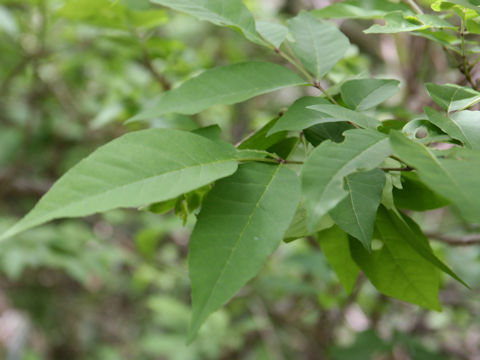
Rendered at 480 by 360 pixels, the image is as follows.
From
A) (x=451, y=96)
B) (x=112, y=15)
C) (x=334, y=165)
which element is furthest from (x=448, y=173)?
(x=112, y=15)

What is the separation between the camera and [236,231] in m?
0.41

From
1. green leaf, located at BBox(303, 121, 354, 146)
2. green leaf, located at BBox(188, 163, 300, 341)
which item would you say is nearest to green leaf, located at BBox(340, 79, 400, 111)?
green leaf, located at BBox(303, 121, 354, 146)

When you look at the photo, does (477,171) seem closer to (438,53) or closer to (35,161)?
(438,53)

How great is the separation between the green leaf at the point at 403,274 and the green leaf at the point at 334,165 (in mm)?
154

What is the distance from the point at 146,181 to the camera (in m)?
0.41

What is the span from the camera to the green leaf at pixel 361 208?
0.42 metres

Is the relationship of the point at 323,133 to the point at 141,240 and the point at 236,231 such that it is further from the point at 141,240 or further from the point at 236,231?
the point at 141,240

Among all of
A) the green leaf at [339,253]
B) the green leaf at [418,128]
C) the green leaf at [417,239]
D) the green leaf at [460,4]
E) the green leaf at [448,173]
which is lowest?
the green leaf at [339,253]

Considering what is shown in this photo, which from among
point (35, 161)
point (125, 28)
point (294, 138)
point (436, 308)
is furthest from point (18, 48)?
point (436, 308)

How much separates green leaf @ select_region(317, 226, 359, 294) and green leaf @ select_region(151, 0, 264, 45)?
0.86 feet

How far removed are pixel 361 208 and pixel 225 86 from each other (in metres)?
0.22

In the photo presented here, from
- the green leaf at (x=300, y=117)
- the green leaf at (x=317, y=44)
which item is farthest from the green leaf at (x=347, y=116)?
the green leaf at (x=317, y=44)

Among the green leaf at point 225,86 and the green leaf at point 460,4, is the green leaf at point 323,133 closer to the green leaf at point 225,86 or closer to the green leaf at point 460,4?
the green leaf at point 225,86

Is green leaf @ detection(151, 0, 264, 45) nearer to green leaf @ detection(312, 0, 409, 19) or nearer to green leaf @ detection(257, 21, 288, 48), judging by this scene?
green leaf @ detection(257, 21, 288, 48)
